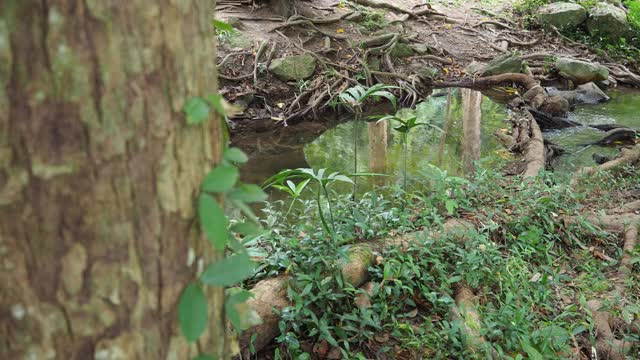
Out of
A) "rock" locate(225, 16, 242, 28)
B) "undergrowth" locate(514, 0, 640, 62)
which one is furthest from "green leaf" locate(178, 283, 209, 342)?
"undergrowth" locate(514, 0, 640, 62)

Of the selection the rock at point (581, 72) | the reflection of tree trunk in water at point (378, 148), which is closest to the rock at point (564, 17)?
the rock at point (581, 72)

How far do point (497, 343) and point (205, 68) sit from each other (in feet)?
6.59

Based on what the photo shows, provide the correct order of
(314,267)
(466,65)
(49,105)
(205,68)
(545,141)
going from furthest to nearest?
(466,65)
(545,141)
(314,267)
(205,68)
(49,105)

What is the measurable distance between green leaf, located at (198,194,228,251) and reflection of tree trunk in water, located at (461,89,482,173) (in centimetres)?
501

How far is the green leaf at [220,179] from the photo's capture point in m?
0.97

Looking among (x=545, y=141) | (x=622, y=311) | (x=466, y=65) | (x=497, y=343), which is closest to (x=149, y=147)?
(x=497, y=343)

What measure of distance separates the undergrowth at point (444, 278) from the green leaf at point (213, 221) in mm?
1508

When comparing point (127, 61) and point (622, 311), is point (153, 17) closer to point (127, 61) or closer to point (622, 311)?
point (127, 61)

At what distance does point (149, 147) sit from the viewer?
913 millimetres

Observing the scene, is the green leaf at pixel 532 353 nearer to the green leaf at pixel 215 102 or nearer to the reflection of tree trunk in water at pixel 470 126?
the green leaf at pixel 215 102

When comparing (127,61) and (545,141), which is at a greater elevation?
(127,61)

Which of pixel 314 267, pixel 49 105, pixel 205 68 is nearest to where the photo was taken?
pixel 49 105

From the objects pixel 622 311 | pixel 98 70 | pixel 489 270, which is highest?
pixel 98 70

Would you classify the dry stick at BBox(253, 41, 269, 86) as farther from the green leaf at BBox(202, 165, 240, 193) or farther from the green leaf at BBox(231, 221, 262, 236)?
the green leaf at BBox(202, 165, 240, 193)
